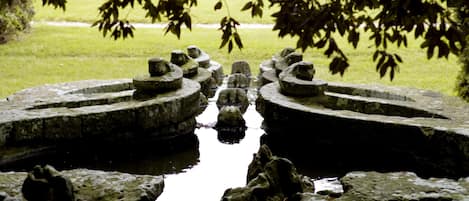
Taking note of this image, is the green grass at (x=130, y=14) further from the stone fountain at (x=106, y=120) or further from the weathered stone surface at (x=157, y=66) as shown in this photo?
the stone fountain at (x=106, y=120)

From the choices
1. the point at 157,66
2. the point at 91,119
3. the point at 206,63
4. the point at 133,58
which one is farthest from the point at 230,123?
the point at 133,58

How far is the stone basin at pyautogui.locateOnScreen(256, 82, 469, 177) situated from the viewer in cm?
797

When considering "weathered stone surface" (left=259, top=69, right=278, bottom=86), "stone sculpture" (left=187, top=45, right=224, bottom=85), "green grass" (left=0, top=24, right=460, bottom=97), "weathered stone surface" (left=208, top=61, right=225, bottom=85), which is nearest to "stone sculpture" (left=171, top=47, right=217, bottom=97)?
"stone sculpture" (left=187, top=45, right=224, bottom=85)

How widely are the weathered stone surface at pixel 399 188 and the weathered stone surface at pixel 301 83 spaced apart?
378cm

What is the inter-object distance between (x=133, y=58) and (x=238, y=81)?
22.8ft

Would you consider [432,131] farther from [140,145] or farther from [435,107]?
[140,145]

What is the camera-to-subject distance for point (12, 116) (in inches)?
333

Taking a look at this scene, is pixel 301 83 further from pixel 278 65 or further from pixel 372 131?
pixel 278 65

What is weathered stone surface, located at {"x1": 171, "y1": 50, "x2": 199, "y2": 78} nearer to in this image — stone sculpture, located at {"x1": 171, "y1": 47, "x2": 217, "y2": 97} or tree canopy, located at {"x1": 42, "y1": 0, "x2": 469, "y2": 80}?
stone sculpture, located at {"x1": 171, "y1": 47, "x2": 217, "y2": 97}

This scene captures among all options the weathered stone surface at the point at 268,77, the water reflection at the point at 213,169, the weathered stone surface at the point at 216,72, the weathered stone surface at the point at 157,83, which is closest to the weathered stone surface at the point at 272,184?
the water reflection at the point at 213,169

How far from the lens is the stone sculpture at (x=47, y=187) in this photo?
5641 millimetres

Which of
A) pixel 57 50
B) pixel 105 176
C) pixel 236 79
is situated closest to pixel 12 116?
pixel 105 176

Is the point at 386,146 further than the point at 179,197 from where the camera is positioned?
Yes

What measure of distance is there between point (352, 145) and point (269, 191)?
2.90 meters
